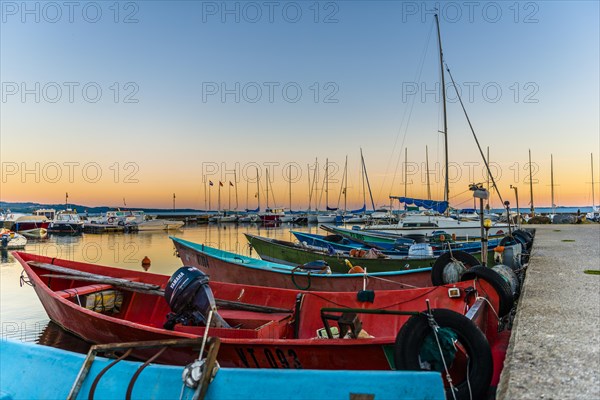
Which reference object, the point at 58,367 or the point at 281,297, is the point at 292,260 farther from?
the point at 58,367

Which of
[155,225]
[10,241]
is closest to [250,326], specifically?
[10,241]

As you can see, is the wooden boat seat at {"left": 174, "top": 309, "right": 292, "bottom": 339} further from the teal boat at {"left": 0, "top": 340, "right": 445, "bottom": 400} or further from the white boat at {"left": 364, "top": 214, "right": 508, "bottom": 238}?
the white boat at {"left": 364, "top": 214, "right": 508, "bottom": 238}

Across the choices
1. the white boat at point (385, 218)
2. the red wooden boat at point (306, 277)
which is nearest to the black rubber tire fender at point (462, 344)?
the red wooden boat at point (306, 277)

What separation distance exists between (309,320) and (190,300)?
5.98 feet

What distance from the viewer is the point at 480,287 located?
589cm

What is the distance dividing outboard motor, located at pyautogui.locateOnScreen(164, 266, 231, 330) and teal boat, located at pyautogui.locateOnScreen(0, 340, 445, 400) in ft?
6.63

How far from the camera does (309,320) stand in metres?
6.39

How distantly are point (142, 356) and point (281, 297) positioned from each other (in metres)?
2.31

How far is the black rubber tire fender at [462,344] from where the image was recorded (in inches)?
148

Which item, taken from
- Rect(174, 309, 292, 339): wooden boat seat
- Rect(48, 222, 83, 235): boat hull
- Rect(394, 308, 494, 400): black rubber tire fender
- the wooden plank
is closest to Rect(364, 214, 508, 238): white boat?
the wooden plank

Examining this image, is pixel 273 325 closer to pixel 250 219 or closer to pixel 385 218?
pixel 385 218

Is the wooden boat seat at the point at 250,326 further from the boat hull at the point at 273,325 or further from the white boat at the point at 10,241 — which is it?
the white boat at the point at 10,241

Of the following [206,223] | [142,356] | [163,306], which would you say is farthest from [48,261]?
[206,223]

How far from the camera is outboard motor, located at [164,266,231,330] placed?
18.9ft
